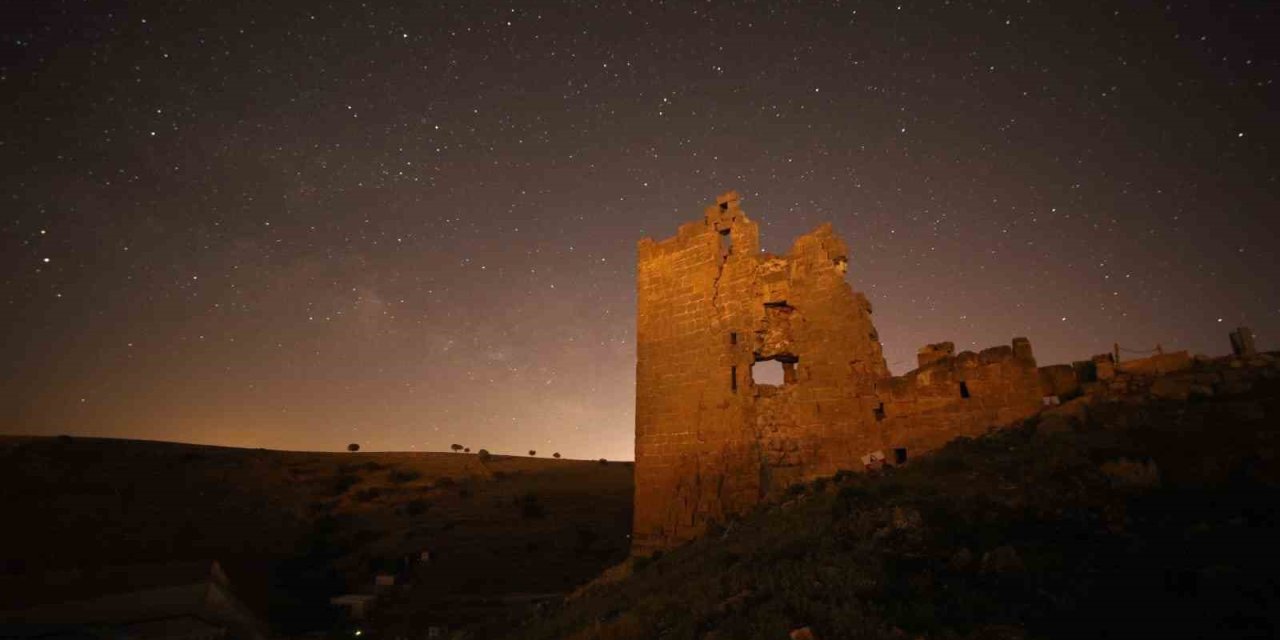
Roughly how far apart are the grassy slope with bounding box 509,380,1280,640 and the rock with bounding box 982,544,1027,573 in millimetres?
11

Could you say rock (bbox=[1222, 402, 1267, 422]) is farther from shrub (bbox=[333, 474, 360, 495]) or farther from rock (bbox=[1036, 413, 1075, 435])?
shrub (bbox=[333, 474, 360, 495])

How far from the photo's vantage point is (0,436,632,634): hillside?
21.4 metres

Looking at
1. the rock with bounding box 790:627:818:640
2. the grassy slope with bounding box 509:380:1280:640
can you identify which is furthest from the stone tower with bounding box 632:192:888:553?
the rock with bounding box 790:627:818:640

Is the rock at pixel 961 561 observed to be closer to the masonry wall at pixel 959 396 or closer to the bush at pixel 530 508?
the masonry wall at pixel 959 396

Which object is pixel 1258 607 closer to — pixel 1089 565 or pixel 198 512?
pixel 1089 565

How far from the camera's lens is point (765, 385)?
12727 millimetres

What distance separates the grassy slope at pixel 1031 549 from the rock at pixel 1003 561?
1cm

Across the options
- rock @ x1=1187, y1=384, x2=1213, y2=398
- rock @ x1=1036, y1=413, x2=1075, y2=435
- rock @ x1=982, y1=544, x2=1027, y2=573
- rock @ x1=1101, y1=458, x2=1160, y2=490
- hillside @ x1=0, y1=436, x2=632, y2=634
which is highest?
rock @ x1=1187, y1=384, x2=1213, y2=398

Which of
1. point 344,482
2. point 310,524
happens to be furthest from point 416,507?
point 344,482

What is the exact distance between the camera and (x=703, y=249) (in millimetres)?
14039

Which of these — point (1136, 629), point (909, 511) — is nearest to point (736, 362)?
point (909, 511)

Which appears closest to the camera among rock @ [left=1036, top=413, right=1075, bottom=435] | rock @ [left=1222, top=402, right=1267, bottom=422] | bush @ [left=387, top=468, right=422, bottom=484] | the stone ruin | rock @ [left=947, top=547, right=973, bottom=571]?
rock @ [left=947, top=547, right=973, bottom=571]

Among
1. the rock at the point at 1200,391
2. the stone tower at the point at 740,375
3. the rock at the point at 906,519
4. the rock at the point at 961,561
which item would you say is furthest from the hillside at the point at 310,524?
the rock at the point at 1200,391

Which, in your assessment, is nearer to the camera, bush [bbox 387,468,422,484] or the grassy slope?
the grassy slope
